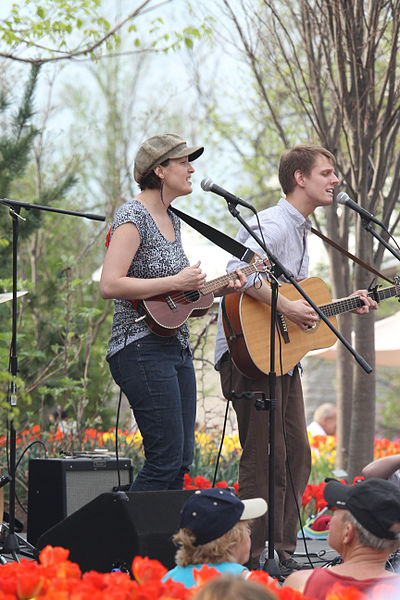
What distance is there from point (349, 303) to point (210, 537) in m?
2.30

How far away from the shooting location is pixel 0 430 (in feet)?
21.2

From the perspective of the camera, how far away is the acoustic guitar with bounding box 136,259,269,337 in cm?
364

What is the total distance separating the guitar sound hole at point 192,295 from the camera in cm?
379

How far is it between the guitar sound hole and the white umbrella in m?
4.48

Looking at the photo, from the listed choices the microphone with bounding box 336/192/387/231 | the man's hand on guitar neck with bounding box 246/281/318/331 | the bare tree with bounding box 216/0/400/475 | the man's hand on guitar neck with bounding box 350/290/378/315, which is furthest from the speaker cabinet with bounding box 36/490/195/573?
the bare tree with bounding box 216/0/400/475

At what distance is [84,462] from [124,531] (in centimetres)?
99

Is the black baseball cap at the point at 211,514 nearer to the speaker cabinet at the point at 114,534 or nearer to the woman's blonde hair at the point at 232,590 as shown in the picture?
the speaker cabinet at the point at 114,534

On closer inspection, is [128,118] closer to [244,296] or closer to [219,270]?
[219,270]

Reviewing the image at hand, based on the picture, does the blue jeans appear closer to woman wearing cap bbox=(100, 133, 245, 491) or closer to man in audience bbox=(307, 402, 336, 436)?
woman wearing cap bbox=(100, 133, 245, 491)

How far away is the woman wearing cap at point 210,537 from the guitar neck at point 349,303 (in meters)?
2.01

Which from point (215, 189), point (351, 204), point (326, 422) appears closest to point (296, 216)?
point (351, 204)

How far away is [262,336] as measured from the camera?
4055mm

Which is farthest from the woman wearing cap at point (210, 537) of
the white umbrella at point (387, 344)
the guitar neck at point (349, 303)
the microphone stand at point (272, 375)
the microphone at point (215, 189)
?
the white umbrella at point (387, 344)

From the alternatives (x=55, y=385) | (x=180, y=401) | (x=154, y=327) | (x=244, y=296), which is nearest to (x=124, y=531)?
(x=180, y=401)
